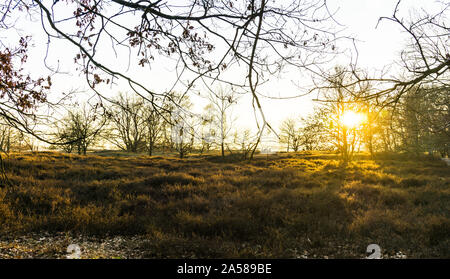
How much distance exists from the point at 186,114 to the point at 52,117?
2667mm

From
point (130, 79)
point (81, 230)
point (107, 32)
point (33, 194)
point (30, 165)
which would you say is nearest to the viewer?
point (130, 79)

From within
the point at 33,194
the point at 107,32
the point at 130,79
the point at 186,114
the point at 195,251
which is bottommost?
the point at 195,251

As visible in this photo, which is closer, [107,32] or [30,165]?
[107,32]

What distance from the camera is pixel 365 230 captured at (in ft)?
15.8

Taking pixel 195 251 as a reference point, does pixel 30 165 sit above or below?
above

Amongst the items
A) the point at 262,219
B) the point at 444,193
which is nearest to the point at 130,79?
the point at 262,219

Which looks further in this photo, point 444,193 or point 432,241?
point 444,193

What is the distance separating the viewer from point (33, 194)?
6.44m

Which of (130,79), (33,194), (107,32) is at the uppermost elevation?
(107,32)

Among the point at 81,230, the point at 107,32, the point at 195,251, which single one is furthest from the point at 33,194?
the point at 107,32
